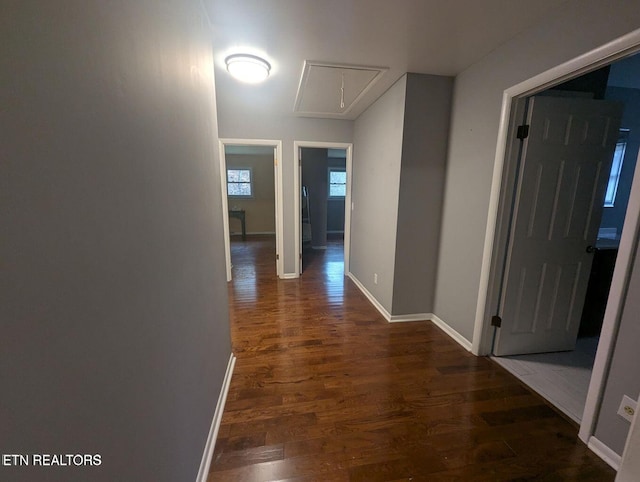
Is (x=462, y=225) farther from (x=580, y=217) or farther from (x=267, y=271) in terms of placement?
(x=267, y=271)

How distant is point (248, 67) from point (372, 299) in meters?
2.74

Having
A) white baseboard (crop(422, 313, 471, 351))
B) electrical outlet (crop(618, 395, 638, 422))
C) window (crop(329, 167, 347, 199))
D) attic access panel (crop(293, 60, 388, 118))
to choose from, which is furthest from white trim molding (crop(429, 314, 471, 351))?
window (crop(329, 167, 347, 199))

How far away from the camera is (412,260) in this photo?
8.77ft

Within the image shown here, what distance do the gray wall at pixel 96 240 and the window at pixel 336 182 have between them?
6576 mm

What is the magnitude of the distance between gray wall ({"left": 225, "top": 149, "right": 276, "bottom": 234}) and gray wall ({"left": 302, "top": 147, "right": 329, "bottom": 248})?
2039 mm

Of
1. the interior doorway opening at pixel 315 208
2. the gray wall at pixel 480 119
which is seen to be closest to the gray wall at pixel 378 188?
the gray wall at pixel 480 119

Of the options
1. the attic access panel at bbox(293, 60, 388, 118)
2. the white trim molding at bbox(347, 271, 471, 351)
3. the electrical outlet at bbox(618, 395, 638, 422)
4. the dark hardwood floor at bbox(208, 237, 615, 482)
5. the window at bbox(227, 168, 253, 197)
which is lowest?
the dark hardwood floor at bbox(208, 237, 615, 482)

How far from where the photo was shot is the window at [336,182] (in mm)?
7524

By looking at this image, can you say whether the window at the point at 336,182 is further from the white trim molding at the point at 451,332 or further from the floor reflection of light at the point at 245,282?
the white trim molding at the point at 451,332

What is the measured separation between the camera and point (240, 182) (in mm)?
7441

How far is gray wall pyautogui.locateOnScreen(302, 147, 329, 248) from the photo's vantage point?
211 inches

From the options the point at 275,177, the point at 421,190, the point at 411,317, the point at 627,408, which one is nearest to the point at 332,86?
the point at 421,190

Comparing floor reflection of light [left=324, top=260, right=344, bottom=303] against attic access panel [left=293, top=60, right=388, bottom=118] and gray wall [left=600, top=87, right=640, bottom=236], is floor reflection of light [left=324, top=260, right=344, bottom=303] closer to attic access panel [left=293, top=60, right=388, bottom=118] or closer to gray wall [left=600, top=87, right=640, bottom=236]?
attic access panel [left=293, top=60, right=388, bottom=118]

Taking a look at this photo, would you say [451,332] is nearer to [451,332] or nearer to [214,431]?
[451,332]
